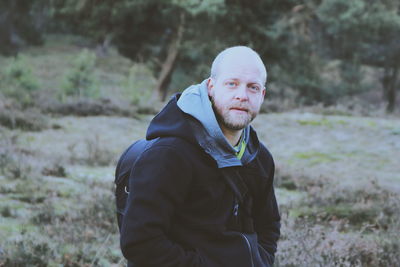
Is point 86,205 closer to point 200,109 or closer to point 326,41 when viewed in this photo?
point 200,109

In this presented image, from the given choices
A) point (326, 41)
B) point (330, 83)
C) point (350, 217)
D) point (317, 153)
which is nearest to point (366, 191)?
point (350, 217)

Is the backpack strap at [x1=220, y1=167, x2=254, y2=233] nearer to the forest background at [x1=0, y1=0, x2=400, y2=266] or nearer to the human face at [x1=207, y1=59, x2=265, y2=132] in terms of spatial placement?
the human face at [x1=207, y1=59, x2=265, y2=132]

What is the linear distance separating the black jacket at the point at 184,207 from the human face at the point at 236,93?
0.62ft

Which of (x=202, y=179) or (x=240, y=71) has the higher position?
(x=240, y=71)

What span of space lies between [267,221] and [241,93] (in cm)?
80

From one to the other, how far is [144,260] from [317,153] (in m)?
7.93

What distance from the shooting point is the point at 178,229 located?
7.61 ft

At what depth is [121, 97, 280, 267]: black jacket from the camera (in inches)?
84.7

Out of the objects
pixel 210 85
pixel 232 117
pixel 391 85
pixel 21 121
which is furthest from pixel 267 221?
pixel 391 85

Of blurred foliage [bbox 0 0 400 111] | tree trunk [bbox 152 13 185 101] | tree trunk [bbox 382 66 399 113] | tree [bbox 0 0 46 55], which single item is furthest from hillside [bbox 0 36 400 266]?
tree [bbox 0 0 46 55]

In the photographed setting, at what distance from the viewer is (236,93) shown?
2.38m

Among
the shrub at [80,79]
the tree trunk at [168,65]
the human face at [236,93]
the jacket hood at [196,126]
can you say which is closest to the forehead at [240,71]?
the human face at [236,93]

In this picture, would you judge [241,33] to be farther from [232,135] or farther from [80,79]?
[232,135]

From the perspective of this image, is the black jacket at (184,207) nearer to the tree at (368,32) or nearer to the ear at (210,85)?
the ear at (210,85)
